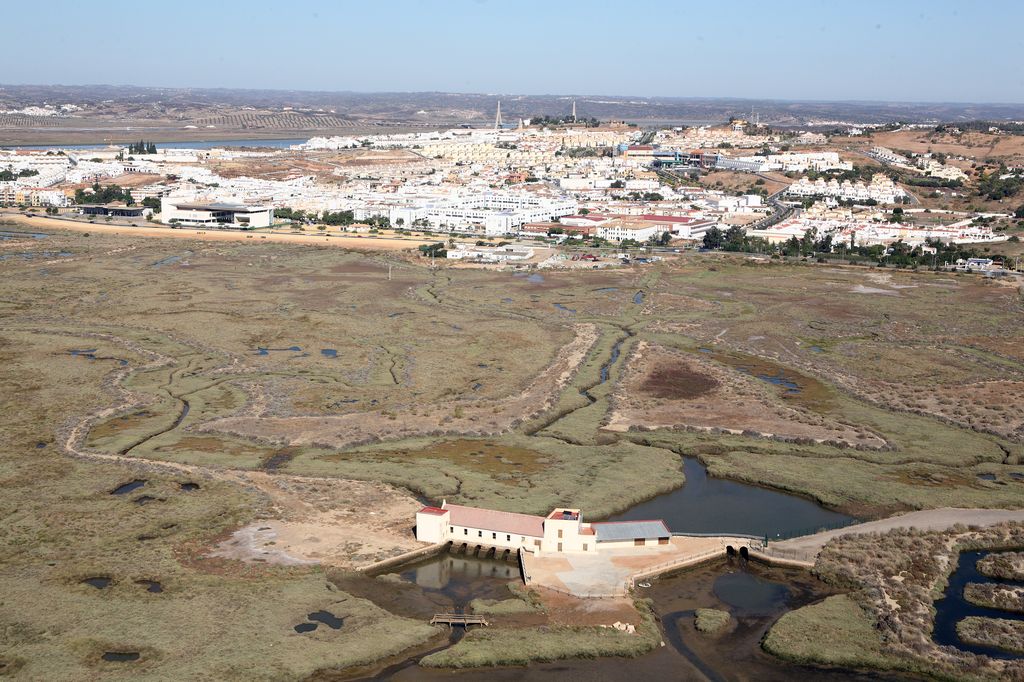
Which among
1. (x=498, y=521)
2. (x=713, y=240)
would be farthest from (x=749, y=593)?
(x=713, y=240)

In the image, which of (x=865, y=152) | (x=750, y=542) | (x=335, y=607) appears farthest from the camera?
(x=865, y=152)

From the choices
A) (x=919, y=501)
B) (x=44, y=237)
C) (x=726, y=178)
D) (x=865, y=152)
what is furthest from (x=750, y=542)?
(x=865, y=152)

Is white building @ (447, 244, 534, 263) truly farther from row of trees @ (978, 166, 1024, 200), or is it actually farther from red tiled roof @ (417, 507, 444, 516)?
row of trees @ (978, 166, 1024, 200)

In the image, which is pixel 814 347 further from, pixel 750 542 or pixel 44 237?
pixel 44 237

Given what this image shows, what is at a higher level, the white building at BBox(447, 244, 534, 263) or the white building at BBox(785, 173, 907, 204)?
the white building at BBox(785, 173, 907, 204)

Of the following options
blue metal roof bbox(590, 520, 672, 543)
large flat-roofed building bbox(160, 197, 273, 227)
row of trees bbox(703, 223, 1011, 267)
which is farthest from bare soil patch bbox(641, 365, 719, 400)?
large flat-roofed building bbox(160, 197, 273, 227)

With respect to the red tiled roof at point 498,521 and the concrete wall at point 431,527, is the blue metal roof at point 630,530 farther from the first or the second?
the concrete wall at point 431,527
